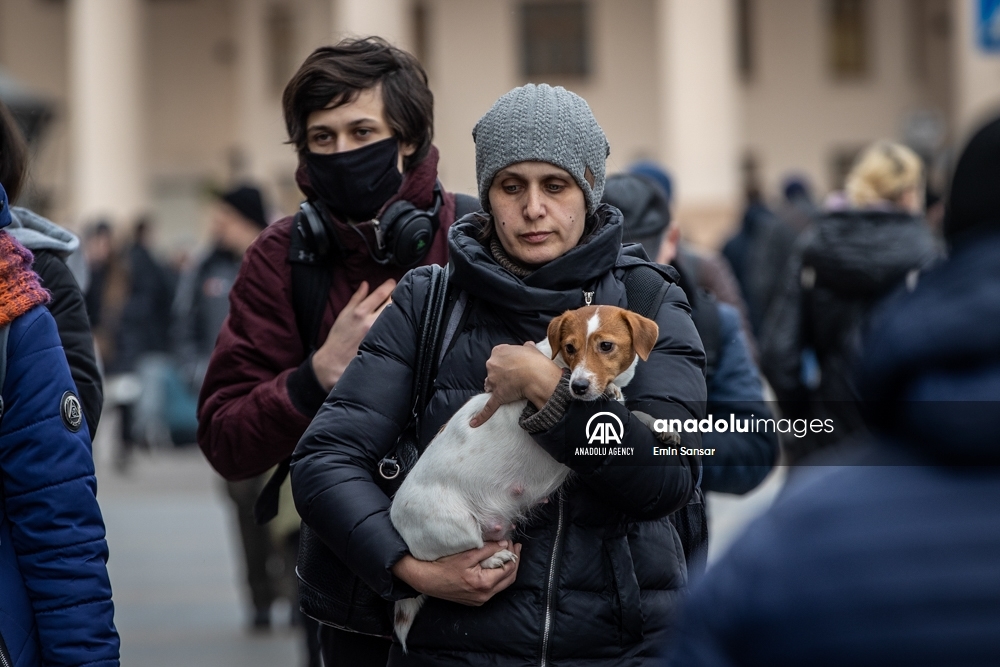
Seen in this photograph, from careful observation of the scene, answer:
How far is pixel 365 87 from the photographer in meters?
4.03

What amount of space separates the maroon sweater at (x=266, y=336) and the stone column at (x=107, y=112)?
2977 centimetres

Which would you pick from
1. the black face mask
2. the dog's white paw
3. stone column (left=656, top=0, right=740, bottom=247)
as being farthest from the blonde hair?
stone column (left=656, top=0, right=740, bottom=247)

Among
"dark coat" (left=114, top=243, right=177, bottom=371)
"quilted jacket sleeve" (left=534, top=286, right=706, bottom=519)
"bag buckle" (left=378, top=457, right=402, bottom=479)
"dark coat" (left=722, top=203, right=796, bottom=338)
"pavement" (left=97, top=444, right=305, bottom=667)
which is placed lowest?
"pavement" (left=97, top=444, right=305, bottom=667)

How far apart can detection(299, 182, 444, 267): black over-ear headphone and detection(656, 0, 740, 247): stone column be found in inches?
1001

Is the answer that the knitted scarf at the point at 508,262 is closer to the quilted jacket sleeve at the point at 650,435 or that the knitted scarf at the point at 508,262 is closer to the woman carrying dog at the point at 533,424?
the woman carrying dog at the point at 533,424

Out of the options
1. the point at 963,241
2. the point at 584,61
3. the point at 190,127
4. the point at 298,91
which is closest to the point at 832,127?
the point at 584,61

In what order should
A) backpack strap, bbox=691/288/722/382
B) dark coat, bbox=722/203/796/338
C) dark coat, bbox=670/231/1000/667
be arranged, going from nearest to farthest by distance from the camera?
dark coat, bbox=670/231/1000/667
backpack strap, bbox=691/288/722/382
dark coat, bbox=722/203/796/338

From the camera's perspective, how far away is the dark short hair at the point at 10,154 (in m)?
3.91

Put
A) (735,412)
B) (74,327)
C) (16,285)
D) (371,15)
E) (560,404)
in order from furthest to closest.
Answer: (371,15) < (735,412) < (74,327) < (16,285) < (560,404)

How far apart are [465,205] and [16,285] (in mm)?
1357

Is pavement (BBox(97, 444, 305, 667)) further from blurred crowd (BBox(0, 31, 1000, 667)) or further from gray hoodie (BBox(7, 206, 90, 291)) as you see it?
gray hoodie (BBox(7, 206, 90, 291))

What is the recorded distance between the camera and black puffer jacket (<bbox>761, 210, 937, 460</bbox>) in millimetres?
6406

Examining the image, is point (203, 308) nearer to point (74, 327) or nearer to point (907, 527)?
point (74, 327)

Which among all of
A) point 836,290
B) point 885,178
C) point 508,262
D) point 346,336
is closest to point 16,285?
point 346,336
